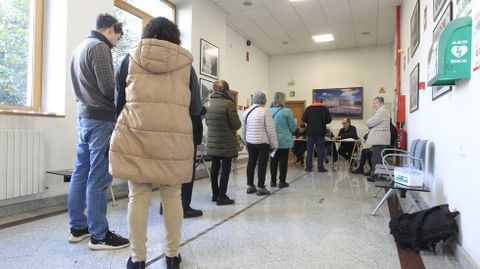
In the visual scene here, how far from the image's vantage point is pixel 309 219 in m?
2.90

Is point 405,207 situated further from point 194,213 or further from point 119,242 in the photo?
point 119,242

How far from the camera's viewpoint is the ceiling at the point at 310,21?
638 centimetres

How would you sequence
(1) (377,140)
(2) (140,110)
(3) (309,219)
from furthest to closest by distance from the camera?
(1) (377,140) → (3) (309,219) → (2) (140,110)

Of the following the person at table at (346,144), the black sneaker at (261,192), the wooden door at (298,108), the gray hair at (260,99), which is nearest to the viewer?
the gray hair at (260,99)

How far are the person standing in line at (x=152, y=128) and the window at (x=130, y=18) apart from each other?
9.73ft

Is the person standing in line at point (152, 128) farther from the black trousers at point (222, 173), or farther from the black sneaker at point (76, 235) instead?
the black trousers at point (222, 173)

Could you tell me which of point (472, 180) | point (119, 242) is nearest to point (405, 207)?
point (472, 180)

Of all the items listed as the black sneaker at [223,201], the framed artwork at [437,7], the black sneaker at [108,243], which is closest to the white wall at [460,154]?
the framed artwork at [437,7]

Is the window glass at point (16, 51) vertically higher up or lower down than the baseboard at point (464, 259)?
higher up

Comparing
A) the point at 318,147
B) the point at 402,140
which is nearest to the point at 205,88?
the point at 318,147

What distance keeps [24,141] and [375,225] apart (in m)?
3.12

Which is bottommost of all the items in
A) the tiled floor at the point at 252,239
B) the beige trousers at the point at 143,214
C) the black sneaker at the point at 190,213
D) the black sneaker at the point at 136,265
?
the tiled floor at the point at 252,239

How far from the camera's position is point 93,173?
204cm

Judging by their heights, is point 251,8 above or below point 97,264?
above
